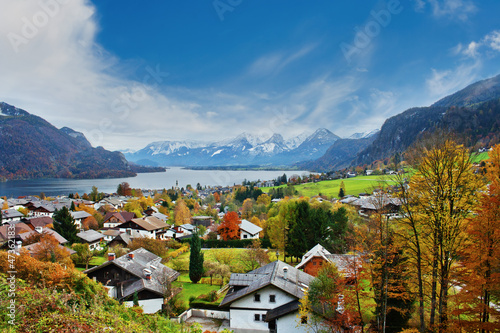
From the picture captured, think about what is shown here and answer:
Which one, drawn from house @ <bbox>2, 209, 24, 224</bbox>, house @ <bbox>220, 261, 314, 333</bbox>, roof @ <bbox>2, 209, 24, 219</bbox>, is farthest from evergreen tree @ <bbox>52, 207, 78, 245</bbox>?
house @ <bbox>220, 261, 314, 333</bbox>

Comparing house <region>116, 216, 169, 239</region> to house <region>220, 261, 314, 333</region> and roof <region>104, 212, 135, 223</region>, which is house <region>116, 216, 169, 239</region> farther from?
house <region>220, 261, 314, 333</region>

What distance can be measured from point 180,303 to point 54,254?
16.2m

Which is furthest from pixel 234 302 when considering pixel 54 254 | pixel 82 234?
pixel 82 234

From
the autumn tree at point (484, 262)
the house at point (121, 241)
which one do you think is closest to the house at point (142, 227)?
the house at point (121, 241)

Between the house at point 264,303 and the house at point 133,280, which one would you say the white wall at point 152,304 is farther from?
the house at point 264,303

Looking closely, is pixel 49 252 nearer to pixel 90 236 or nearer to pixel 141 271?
pixel 141 271

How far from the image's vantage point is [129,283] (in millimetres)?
24188

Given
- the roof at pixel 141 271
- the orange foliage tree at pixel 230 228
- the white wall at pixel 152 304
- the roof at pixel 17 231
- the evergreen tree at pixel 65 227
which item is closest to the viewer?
the white wall at pixel 152 304

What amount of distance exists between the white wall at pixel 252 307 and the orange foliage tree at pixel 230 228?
28588 mm

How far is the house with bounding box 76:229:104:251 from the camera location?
43.6m

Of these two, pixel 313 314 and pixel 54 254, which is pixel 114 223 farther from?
pixel 313 314

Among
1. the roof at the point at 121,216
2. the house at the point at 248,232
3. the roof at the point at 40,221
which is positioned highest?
the roof at the point at 40,221

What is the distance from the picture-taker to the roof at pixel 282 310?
57.0 feet

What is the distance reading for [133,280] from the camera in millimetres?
24484
